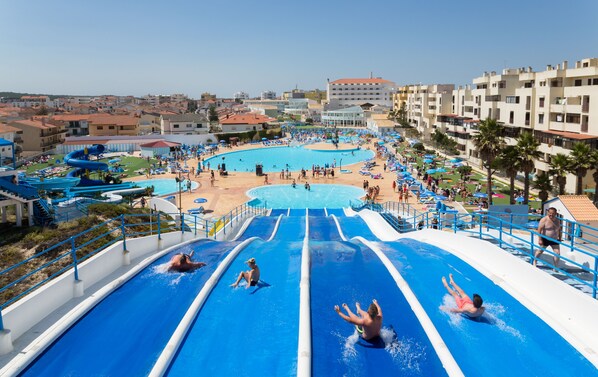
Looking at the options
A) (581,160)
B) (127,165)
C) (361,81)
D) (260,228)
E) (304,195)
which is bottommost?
(304,195)

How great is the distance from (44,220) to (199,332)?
67.7ft

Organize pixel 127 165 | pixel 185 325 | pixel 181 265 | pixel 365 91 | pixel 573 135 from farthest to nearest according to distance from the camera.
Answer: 1. pixel 365 91
2. pixel 127 165
3. pixel 573 135
4. pixel 181 265
5. pixel 185 325

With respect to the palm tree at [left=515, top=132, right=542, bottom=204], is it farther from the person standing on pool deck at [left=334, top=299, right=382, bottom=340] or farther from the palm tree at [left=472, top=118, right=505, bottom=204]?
the person standing on pool deck at [left=334, top=299, right=382, bottom=340]

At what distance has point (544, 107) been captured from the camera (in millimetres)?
41219

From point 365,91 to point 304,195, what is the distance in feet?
414

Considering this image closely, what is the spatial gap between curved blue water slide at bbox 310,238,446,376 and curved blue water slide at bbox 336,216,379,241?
10808 mm

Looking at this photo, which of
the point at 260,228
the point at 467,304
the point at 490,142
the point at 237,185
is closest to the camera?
the point at 467,304

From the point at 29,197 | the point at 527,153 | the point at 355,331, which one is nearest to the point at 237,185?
the point at 29,197

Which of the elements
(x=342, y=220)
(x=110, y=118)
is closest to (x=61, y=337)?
(x=342, y=220)

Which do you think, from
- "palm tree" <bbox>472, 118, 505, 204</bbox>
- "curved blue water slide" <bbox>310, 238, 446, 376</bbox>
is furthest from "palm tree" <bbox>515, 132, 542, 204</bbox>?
"curved blue water slide" <bbox>310, 238, 446, 376</bbox>

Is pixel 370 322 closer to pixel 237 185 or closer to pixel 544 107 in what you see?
pixel 237 185

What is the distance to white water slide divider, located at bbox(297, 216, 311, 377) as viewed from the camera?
21.9 ft

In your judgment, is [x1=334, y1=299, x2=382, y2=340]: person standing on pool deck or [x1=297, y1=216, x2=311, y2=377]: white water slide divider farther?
[x1=334, y1=299, x2=382, y2=340]: person standing on pool deck

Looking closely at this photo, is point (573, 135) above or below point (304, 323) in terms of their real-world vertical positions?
above
